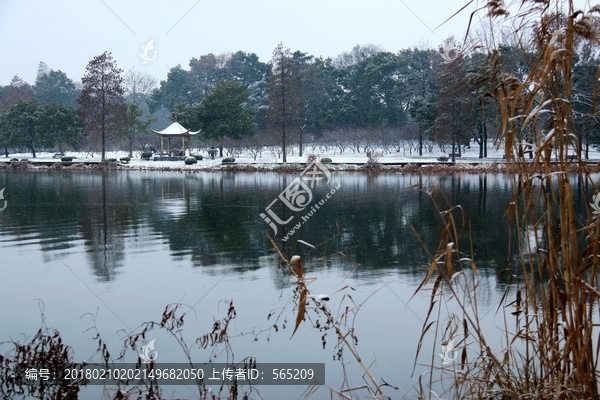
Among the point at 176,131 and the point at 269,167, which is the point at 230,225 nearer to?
the point at 269,167

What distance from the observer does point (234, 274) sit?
22.1 ft

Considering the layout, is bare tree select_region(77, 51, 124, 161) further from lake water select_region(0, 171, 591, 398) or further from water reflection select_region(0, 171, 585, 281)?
lake water select_region(0, 171, 591, 398)

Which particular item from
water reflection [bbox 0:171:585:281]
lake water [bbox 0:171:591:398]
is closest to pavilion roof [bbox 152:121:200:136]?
water reflection [bbox 0:171:585:281]

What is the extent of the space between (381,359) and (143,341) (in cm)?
171

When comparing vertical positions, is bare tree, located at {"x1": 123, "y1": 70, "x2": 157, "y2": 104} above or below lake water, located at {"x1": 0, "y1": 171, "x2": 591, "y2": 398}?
above

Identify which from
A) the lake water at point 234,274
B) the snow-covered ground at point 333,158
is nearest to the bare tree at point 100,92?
the snow-covered ground at point 333,158

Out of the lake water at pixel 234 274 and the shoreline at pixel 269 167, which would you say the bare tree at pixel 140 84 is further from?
the lake water at pixel 234 274

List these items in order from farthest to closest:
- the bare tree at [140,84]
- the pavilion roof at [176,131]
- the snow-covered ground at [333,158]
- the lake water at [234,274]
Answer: the bare tree at [140,84], the pavilion roof at [176,131], the snow-covered ground at [333,158], the lake water at [234,274]

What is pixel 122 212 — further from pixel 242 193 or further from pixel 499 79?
pixel 499 79

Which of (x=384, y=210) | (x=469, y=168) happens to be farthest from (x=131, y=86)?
(x=384, y=210)

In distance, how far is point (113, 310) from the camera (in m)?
5.28

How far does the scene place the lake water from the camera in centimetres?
431

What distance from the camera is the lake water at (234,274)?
4309 millimetres

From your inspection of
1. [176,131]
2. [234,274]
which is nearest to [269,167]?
[176,131]
